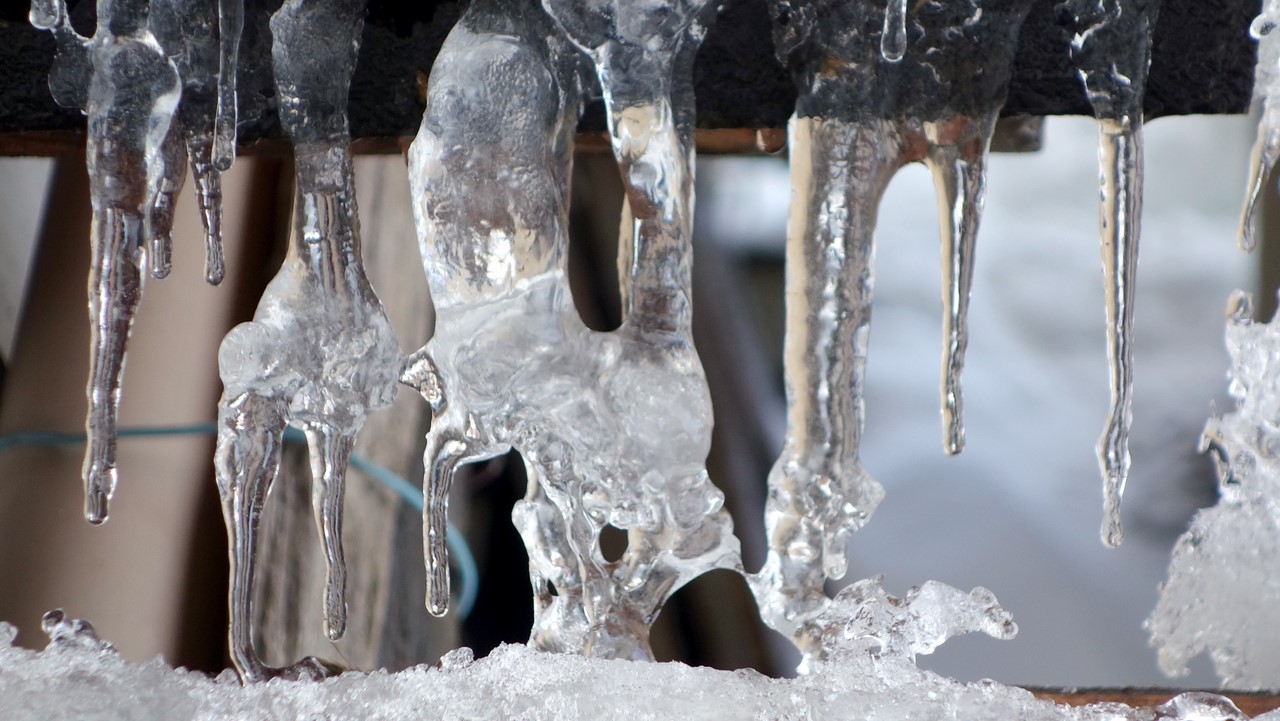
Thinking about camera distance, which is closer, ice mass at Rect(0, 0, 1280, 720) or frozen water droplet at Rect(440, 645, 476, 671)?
frozen water droplet at Rect(440, 645, 476, 671)

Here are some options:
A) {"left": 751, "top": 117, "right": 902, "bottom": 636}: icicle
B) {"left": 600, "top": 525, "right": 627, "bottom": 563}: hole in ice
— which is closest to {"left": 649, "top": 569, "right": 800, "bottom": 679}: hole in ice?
{"left": 600, "top": 525, "right": 627, "bottom": 563}: hole in ice

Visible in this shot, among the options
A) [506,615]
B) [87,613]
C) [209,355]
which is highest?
[209,355]

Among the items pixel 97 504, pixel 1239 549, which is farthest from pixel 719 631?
pixel 97 504

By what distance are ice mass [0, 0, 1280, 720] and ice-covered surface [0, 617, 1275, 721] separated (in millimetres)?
62

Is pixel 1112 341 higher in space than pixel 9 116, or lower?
lower

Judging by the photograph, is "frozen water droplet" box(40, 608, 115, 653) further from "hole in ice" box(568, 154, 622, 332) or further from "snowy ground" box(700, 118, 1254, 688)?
"snowy ground" box(700, 118, 1254, 688)

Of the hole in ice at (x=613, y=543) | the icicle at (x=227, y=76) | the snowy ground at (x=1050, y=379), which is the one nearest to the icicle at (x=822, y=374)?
the icicle at (x=227, y=76)

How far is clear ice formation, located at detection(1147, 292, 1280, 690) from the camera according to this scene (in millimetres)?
987

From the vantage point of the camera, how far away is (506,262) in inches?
28.9

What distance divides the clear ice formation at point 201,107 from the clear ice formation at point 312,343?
4cm

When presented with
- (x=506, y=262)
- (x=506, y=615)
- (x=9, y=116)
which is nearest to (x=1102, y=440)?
(x=506, y=262)

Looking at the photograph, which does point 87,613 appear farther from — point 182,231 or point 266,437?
point 266,437

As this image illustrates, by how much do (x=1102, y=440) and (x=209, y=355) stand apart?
130 cm

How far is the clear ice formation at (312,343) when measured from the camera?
0.77m
